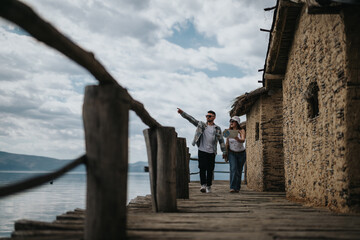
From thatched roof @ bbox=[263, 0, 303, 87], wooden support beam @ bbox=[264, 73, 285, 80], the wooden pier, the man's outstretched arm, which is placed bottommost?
the wooden pier

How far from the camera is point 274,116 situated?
29.9ft

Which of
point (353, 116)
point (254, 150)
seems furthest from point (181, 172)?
point (254, 150)

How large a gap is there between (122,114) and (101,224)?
0.69 meters

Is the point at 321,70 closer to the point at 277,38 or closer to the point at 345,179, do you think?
the point at 345,179

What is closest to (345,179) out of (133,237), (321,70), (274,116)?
(321,70)

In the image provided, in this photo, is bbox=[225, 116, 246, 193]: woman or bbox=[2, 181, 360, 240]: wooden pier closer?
bbox=[2, 181, 360, 240]: wooden pier

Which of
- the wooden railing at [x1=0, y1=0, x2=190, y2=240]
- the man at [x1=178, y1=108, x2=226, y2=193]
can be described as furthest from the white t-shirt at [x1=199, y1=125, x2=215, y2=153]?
the wooden railing at [x1=0, y1=0, x2=190, y2=240]

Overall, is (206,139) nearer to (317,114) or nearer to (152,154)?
(317,114)

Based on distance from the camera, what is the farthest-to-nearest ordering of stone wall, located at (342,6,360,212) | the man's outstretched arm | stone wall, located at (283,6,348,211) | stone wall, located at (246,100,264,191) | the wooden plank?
stone wall, located at (246,100,264,191), the man's outstretched arm, stone wall, located at (283,6,348,211), stone wall, located at (342,6,360,212), the wooden plank

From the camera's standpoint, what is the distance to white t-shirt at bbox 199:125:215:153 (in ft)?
22.2

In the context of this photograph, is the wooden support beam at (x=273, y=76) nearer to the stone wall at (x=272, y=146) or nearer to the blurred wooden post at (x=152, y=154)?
Result: the stone wall at (x=272, y=146)

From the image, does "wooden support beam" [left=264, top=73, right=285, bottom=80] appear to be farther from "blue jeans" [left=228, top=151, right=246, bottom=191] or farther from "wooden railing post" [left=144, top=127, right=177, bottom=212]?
"wooden railing post" [left=144, top=127, right=177, bottom=212]

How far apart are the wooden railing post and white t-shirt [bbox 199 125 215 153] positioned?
3.21m

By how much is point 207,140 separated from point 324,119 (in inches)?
109
